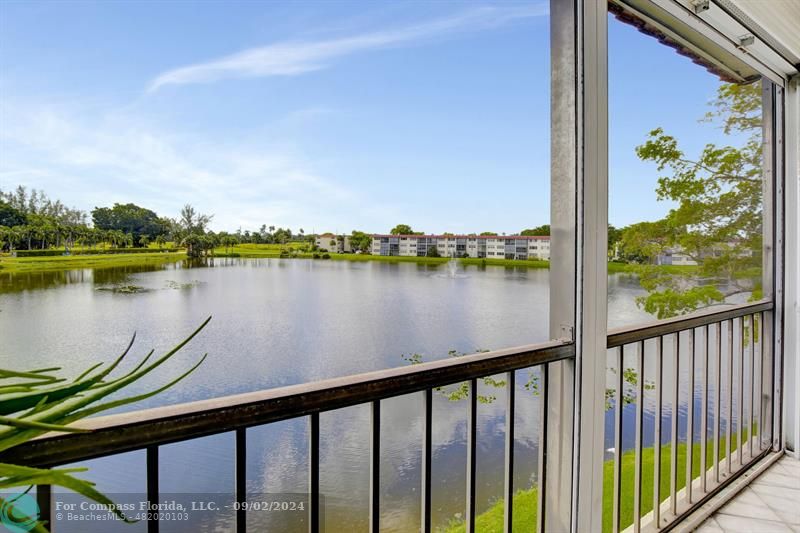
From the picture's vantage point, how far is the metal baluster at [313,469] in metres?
0.95

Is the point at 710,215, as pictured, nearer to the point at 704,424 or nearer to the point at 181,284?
the point at 704,424

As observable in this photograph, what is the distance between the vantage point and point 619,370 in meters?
1.63

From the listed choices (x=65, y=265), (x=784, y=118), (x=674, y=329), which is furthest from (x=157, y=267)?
(x=784, y=118)

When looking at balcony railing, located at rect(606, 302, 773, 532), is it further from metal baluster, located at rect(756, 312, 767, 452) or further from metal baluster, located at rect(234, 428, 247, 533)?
metal baluster, located at rect(234, 428, 247, 533)

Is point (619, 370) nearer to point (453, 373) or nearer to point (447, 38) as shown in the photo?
point (453, 373)

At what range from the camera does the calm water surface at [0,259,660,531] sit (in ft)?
3.16

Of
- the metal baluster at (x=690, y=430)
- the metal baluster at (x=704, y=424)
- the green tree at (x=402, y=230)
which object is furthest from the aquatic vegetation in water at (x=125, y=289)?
the metal baluster at (x=704, y=424)

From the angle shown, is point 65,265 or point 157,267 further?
point 157,267

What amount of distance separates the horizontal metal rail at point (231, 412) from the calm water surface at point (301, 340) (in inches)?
7.3

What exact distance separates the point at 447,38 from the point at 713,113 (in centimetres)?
285

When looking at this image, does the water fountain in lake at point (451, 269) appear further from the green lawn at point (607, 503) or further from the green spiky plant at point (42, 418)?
the green spiky plant at point (42, 418)

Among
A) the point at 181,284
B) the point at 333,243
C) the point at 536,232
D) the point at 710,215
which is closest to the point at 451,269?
the point at 536,232

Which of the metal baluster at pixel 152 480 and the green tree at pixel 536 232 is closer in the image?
the metal baluster at pixel 152 480

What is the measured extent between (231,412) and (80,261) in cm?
60
